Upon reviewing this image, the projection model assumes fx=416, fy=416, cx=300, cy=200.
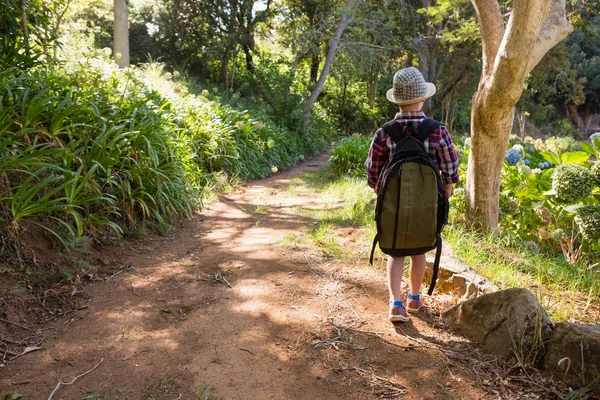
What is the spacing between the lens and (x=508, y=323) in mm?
2322

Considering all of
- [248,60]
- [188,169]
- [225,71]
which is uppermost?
[248,60]

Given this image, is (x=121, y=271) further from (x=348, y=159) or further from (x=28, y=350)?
(x=348, y=159)

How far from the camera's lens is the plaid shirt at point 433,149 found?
2.53 meters

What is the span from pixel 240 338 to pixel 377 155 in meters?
1.40

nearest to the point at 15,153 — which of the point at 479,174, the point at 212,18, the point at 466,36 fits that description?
the point at 479,174

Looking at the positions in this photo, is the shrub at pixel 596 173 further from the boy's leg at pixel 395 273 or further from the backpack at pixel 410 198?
the boy's leg at pixel 395 273

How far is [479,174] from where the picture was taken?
429 centimetres

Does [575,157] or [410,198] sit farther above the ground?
[575,157]

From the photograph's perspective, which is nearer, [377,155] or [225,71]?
[377,155]

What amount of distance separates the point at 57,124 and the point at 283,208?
308 cm

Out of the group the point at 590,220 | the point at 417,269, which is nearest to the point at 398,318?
the point at 417,269

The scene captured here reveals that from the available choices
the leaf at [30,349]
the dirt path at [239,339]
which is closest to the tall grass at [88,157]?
the dirt path at [239,339]

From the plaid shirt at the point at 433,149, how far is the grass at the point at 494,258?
116cm

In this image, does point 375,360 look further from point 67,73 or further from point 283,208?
point 67,73
